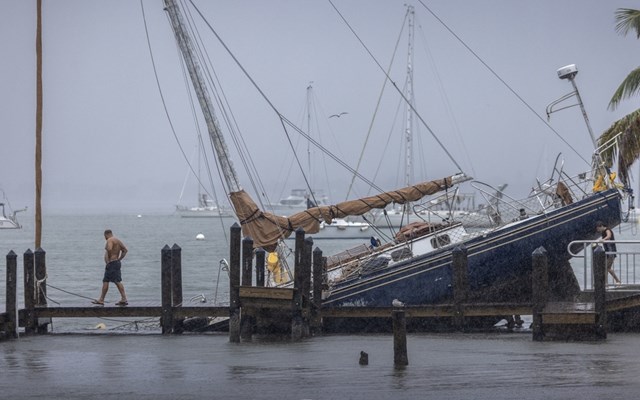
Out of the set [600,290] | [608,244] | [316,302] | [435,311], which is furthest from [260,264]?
[608,244]

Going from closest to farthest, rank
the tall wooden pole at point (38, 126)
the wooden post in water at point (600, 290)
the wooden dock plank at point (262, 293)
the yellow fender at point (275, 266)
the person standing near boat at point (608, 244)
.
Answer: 1. the wooden post in water at point (600, 290)
2. the wooden dock plank at point (262, 293)
3. the person standing near boat at point (608, 244)
4. the tall wooden pole at point (38, 126)
5. the yellow fender at point (275, 266)

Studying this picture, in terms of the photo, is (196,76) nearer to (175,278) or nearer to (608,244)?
(175,278)

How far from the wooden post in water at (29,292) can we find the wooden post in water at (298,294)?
19.6 feet

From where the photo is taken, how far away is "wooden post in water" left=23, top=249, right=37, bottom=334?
26203 mm

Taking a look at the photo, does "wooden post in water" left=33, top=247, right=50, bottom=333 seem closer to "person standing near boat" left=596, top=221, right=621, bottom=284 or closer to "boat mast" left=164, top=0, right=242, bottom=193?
"boat mast" left=164, top=0, right=242, bottom=193

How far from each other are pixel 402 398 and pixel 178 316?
403 inches

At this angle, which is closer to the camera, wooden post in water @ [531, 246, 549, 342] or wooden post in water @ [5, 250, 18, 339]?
wooden post in water @ [531, 246, 549, 342]

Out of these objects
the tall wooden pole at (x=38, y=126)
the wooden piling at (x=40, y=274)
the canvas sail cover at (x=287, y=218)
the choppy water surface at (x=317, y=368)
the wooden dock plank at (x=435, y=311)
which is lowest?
the choppy water surface at (x=317, y=368)

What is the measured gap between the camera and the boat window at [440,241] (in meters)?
29.2

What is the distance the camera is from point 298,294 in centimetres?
2514

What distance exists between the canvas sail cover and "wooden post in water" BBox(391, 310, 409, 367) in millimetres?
9466

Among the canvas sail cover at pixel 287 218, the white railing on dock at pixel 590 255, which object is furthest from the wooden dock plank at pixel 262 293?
the white railing on dock at pixel 590 255

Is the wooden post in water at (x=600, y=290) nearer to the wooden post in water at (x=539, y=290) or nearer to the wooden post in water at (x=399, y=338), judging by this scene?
the wooden post in water at (x=539, y=290)

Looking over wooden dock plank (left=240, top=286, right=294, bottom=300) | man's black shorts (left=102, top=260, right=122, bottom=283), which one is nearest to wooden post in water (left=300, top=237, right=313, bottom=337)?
wooden dock plank (left=240, top=286, right=294, bottom=300)
